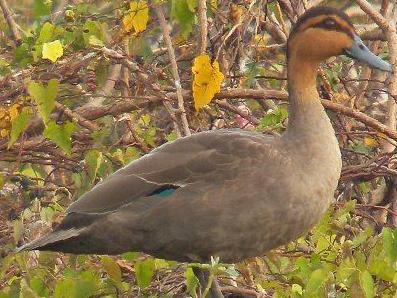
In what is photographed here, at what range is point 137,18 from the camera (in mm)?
5605

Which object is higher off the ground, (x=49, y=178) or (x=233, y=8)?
(x=233, y=8)

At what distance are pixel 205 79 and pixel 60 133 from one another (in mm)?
688

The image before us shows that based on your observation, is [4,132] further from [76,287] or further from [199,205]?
[76,287]

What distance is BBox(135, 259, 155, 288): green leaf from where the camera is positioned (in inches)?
170

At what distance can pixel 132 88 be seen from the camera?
597cm

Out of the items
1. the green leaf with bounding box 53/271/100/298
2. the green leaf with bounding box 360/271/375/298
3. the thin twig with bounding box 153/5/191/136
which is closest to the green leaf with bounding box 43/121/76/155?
the thin twig with bounding box 153/5/191/136

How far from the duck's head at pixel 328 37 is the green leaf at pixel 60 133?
102cm

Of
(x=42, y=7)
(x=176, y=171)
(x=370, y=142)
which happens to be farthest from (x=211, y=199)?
(x=42, y=7)

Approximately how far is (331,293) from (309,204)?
13.5 inches

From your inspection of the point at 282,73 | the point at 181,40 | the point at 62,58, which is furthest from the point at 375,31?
the point at 62,58

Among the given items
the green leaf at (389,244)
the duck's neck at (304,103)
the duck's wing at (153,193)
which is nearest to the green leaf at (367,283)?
the green leaf at (389,244)

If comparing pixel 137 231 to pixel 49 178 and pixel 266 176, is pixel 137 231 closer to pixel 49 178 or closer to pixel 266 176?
pixel 266 176

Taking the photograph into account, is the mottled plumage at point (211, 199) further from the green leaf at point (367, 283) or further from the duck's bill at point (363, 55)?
the green leaf at point (367, 283)

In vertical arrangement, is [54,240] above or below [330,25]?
below
